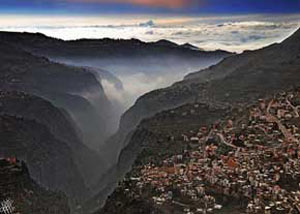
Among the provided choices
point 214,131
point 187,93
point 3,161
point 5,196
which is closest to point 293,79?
point 187,93

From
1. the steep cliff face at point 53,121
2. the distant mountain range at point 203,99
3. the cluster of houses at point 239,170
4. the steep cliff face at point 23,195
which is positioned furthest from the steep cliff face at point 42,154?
the cluster of houses at point 239,170

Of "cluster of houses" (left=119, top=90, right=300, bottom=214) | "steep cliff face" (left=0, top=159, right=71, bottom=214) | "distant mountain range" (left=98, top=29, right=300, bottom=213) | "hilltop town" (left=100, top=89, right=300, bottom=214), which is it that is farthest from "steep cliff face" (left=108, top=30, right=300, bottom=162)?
"steep cliff face" (left=0, top=159, right=71, bottom=214)

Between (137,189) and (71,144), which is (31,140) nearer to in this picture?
(71,144)

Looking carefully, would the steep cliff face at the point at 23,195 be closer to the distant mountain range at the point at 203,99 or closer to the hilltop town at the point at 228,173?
the hilltop town at the point at 228,173

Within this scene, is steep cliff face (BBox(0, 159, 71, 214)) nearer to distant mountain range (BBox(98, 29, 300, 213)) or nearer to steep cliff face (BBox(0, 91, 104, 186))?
distant mountain range (BBox(98, 29, 300, 213))

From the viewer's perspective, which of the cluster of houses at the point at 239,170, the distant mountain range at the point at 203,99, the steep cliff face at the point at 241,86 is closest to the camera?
the cluster of houses at the point at 239,170

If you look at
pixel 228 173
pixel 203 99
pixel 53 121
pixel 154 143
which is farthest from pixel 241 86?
pixel 228 173
